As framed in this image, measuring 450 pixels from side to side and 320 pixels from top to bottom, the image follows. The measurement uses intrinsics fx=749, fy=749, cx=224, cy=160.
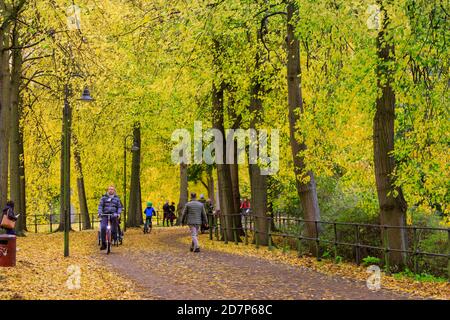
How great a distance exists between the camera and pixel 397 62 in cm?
1488

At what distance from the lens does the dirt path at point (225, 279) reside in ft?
42.8

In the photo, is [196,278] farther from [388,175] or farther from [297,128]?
[297,128]

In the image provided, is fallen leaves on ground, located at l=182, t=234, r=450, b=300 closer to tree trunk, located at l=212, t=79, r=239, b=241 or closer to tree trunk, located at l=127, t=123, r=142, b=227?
tree trunk, located at l=212, t=79, r=239, b=241

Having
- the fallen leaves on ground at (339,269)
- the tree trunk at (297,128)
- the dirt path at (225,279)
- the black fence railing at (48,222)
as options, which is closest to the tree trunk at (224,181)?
the fallen leaves on ground at (339,269)

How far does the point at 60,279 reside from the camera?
51.4 feet

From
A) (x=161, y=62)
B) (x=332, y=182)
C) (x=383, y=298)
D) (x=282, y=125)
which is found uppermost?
(x=161, y=62)

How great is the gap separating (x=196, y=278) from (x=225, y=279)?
0.63 meters

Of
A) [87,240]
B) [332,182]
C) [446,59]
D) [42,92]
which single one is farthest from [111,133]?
[446,59]

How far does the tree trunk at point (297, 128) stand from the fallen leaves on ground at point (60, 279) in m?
6.07

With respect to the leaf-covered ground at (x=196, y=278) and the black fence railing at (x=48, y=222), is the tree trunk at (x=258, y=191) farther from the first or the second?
the black fence railing at (x=48, y=222)

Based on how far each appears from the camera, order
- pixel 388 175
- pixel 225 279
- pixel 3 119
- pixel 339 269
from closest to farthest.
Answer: pixel 225 279 → pixel 388 175 → pixel 339 269 → pixel 3 119

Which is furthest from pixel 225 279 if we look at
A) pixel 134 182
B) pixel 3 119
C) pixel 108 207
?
pixel 134 182
